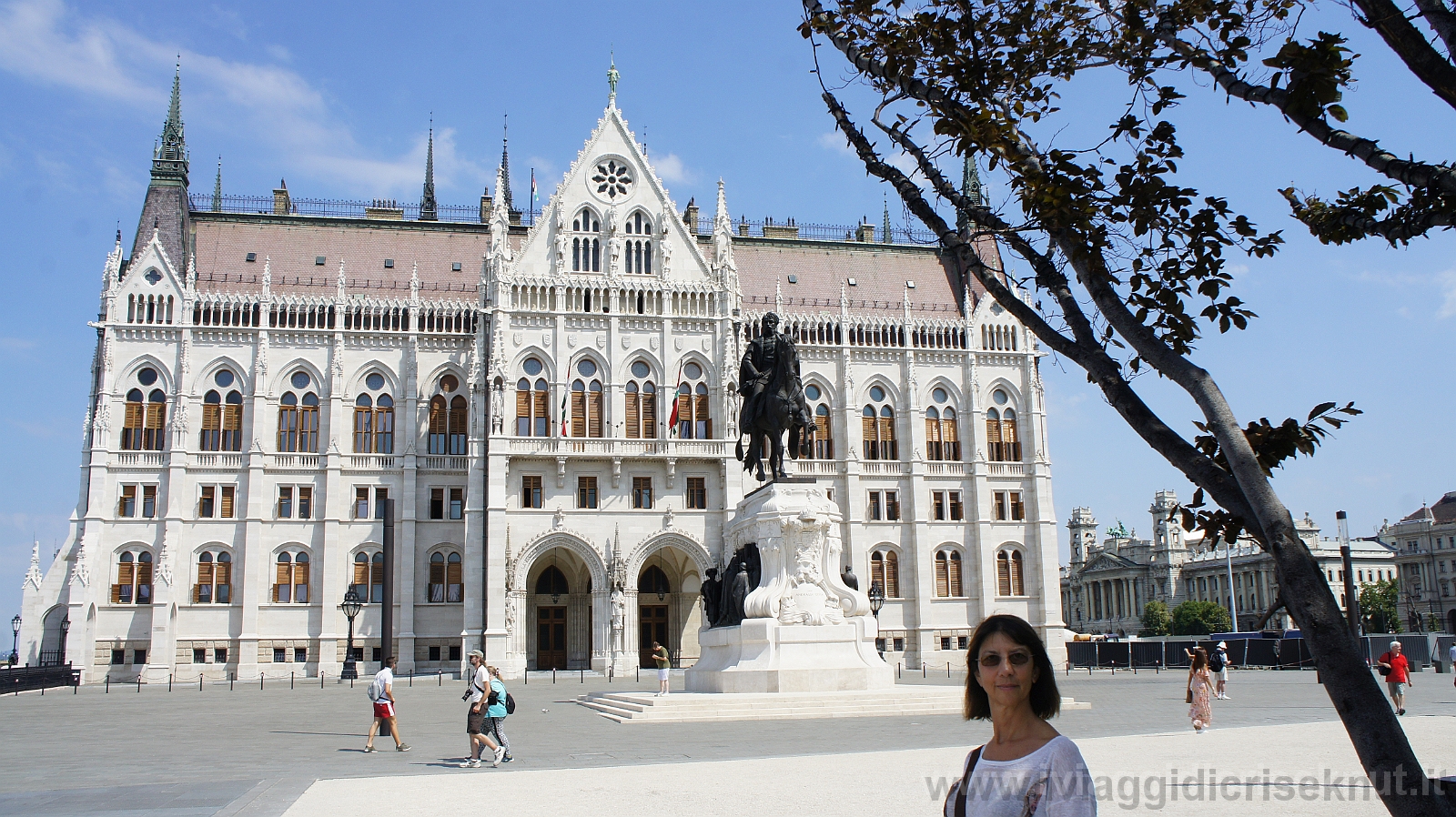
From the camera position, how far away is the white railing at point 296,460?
5122 cm

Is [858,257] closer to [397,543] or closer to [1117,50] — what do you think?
[397,543]

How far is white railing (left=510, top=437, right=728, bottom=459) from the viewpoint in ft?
163

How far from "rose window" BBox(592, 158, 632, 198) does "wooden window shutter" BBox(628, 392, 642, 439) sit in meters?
9.40

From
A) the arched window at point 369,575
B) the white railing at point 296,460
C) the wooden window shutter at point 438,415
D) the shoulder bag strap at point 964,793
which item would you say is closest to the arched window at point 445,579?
the arched window at point 369,575

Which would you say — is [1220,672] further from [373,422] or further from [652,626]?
[373,422]

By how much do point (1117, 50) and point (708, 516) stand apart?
4533cm

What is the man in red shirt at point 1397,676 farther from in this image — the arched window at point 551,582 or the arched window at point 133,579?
the arched window at point 133,579

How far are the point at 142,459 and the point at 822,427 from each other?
1206 inches

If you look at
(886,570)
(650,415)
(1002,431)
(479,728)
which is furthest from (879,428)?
(479,728)

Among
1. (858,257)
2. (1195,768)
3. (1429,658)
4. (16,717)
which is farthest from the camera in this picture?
(858,257)

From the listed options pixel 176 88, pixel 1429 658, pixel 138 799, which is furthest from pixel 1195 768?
pixel 176 88

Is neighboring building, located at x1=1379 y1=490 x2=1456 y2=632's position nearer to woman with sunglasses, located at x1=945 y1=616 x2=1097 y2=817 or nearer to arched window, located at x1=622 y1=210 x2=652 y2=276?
arched window, located at x1=622 y1=210 x2=652 y2=276

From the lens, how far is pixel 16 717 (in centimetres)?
2606

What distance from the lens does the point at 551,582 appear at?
53.8m
